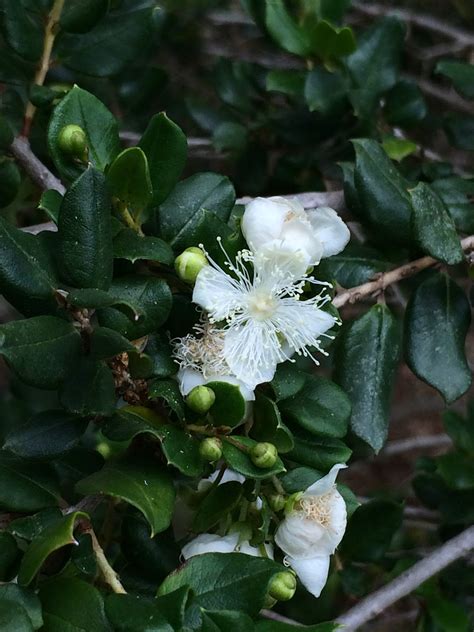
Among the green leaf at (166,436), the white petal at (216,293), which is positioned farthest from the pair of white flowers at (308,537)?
the white petal at (216,293)

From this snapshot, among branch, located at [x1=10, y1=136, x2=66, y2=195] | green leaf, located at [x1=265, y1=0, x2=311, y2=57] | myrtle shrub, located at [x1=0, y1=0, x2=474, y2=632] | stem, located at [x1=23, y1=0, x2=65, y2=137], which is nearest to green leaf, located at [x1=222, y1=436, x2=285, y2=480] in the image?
myrtle shrub, located at [x1=0, y1=0, x2=474, y2=632]

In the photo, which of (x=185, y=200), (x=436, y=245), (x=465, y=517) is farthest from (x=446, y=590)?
(x=185, y=200)

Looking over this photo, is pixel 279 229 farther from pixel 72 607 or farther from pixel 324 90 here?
pixel 324 90

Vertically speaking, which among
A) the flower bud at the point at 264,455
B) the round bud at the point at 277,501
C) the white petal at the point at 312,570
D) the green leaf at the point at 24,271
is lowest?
the white petal at the point at 312,570

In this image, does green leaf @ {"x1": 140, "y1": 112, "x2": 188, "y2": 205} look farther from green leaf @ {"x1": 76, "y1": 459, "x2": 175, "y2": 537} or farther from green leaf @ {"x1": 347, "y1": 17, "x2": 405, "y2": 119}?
green leaf @ {"x1": 347, "y1": 17, "x2": 405, "y2": 119}

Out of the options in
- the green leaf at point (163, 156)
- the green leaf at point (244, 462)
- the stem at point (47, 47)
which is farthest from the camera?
the stem at point (47, 47)

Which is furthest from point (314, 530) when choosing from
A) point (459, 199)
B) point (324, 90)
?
point (324, 90)

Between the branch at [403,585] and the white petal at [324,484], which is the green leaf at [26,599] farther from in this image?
the branch at [403,585]
